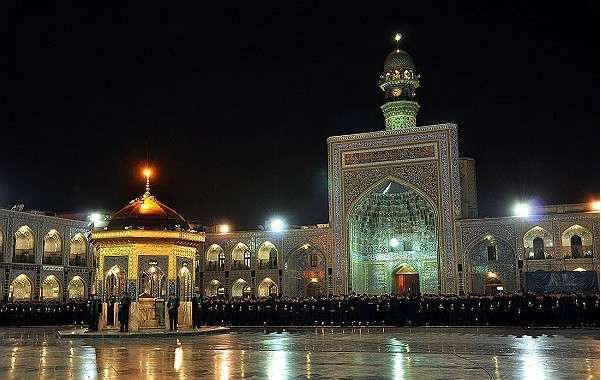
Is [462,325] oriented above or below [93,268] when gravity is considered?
below

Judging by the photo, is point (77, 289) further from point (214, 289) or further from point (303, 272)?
point (303, 272)

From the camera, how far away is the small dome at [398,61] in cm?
3259

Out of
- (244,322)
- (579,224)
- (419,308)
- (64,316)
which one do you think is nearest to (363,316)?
(419,308)

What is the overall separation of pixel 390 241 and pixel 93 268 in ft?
47.9

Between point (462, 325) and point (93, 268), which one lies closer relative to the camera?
point (462, 325)

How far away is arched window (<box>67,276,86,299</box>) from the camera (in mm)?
35156

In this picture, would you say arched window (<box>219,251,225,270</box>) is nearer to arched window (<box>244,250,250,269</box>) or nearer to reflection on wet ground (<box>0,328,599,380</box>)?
arched window (<box>244,250,250,269</box>)

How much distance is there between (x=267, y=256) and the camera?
34031 millimetres

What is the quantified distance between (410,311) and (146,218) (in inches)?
380

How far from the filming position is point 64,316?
2703 cm

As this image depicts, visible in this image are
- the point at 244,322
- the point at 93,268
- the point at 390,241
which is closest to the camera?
the point at 244,322

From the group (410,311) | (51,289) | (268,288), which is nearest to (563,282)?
(410,311)

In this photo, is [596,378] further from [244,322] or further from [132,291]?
[244,322]

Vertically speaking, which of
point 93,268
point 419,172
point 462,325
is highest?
point 419,172
